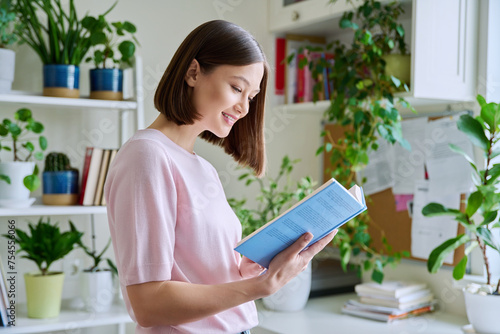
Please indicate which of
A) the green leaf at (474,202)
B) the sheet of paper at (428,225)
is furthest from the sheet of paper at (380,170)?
the green leaf at (474,202)

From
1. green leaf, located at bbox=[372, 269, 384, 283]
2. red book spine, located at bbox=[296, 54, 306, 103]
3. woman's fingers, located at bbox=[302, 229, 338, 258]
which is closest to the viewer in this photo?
woman's fingers, located at bbox=[302, 229, 338, 258]

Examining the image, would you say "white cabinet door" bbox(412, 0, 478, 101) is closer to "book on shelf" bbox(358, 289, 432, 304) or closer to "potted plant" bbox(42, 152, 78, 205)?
"book on shelf" bbox(358, 289, 432, 304)

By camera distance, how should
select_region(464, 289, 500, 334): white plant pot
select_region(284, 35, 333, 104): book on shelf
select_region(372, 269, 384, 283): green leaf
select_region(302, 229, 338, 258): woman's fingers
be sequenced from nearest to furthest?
select_region(302, 229, 338, 258): woman's fingers → select_region(464, 289, 500, 334): white plant pot → select_region(372, 269, 384, 283): green leaf → select_region(284, 35, 333, 104): book on shelf

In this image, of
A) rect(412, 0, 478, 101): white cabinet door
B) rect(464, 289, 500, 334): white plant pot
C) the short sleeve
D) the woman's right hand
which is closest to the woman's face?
the short sleeve

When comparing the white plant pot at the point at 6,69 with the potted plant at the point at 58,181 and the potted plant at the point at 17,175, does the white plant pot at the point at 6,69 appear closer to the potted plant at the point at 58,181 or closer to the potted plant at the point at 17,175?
the potted plant at the point at 17,175

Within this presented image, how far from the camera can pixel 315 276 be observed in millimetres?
2254

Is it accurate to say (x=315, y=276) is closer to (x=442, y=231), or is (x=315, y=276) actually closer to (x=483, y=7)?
(x=442, y=231)

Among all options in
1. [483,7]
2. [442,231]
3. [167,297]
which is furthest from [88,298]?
[483,7]

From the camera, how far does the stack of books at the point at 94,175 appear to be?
6.07 ft

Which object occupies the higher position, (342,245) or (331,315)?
(342,245)

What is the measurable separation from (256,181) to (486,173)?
3.41 feet

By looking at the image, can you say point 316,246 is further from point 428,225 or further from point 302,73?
point 302,73

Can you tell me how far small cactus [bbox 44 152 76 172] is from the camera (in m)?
1.83

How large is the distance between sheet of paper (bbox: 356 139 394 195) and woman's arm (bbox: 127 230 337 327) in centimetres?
138
